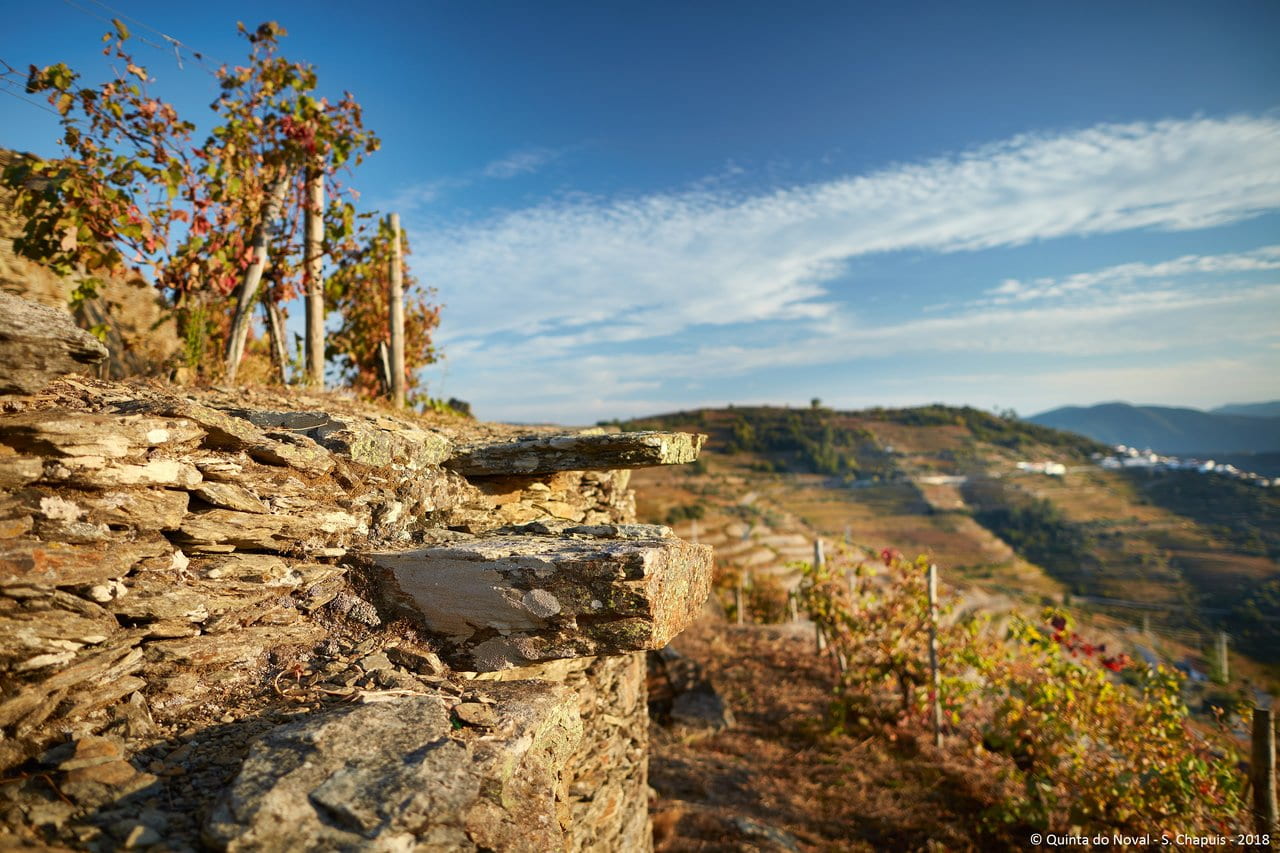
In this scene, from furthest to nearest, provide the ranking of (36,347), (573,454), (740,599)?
(740,599) < (573,454) < (36,347)

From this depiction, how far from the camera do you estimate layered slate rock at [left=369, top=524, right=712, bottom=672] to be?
10.4 ft

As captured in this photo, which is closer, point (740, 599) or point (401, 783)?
point (401, 783)

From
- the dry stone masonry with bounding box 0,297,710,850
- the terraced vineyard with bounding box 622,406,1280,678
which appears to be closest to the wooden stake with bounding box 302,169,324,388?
the dry stone masonry with bounding box 0,297,710,850

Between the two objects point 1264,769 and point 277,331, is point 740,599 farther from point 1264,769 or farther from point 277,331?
point 277,331

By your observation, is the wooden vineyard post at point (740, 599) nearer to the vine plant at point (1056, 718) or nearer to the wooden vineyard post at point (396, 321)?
the vine plant at point (1056, 718)

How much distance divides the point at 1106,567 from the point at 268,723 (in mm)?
70697

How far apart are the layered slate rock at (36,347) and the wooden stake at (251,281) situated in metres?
2.72

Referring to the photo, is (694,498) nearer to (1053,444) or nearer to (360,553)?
(360,553)

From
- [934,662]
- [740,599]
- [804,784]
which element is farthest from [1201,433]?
[804,784]

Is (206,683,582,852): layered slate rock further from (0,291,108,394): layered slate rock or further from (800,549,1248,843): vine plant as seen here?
(800,549,1248,843): vine plant

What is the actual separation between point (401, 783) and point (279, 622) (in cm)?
133

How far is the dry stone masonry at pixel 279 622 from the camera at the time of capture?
2.06 metres

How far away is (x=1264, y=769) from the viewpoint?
17.3ft

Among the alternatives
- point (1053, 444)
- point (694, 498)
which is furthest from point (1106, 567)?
point (1053, 444)
